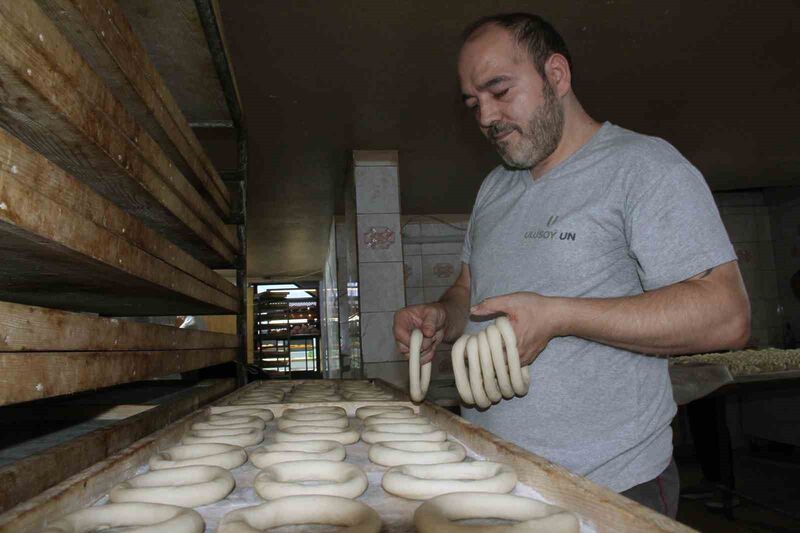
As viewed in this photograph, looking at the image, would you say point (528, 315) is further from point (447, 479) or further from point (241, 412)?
point (241, 412)

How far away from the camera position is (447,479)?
3.65ft

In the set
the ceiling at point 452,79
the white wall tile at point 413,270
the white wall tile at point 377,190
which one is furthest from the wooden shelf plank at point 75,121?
the white wall tile at point 413,270

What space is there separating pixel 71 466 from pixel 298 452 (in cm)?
47

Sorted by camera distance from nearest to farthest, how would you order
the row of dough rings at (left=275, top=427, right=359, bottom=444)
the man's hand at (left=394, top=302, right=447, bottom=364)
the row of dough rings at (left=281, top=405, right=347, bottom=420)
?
1. the row of dough rings at (left=275, top=427, right=359, bottom=444)
2. the man's hand at (left=394, top=302, right=447, bottom=364)
3. the row of dough rings at (left=281, top=405, right=347, bottom=420)

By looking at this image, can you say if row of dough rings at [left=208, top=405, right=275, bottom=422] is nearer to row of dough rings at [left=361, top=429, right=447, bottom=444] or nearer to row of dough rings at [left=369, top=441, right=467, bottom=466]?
row of dough rings at [left=361, top=429, right=447, bottom=444]

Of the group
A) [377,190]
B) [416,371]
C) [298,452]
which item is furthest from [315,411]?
[377,190]

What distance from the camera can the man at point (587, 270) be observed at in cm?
116

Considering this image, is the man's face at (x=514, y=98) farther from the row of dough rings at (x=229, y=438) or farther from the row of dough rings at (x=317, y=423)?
the row of dough rings at (x=229, y=438)

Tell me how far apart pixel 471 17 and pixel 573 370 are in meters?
2.17

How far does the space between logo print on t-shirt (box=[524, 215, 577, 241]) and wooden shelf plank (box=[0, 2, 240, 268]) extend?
0.98 meters

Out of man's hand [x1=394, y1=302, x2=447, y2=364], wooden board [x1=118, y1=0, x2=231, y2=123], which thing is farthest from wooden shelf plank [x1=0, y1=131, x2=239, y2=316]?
wooden board [x1=118, y1=0, x2=231, y2=123]

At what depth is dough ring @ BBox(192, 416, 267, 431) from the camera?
161cm

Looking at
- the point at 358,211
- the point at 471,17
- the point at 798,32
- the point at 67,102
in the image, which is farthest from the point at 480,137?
the point at 67,102

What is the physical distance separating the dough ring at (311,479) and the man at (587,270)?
0.42 meters
